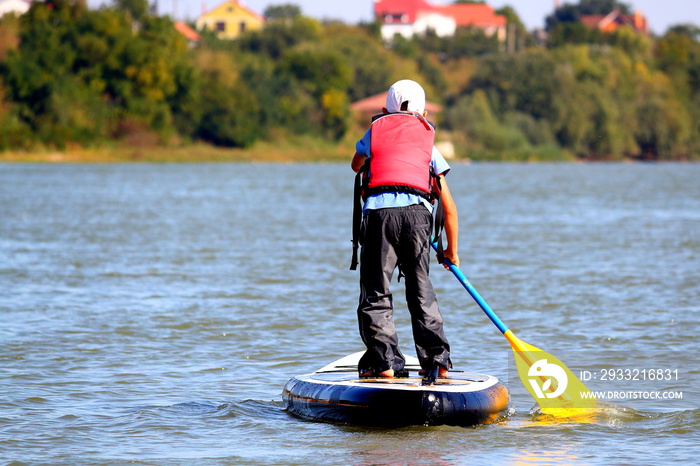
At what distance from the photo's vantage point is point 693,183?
51469 mm

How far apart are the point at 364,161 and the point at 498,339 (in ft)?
12.0

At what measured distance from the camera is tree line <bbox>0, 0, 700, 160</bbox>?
6950 cm

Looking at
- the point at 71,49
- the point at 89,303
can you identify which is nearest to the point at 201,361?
the point at 89,303

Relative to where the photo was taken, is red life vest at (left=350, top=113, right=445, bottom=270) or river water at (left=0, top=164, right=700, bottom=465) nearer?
river water at (left=0, top=164, right=700, bottom=465)

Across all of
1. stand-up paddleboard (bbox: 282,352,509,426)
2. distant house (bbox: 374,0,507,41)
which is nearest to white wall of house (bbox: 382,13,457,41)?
distant house (bbox: 374,0,507,41)

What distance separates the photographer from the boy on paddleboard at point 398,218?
260 inches

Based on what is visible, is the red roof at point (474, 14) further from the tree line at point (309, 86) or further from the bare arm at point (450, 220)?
the bare arm at point (450, 220)

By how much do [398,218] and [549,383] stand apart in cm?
153

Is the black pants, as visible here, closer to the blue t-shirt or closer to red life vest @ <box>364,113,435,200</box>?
the blue t-shirt

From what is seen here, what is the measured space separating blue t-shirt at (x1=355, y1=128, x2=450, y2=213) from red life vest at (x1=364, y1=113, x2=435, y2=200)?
0.03 metres

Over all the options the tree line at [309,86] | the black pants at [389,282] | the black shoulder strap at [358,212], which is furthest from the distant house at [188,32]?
the black pants at [389,282]

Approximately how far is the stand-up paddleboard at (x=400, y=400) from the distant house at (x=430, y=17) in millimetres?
139306

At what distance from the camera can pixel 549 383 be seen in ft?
23.8

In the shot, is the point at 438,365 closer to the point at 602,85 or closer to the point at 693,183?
the point at 693,183
